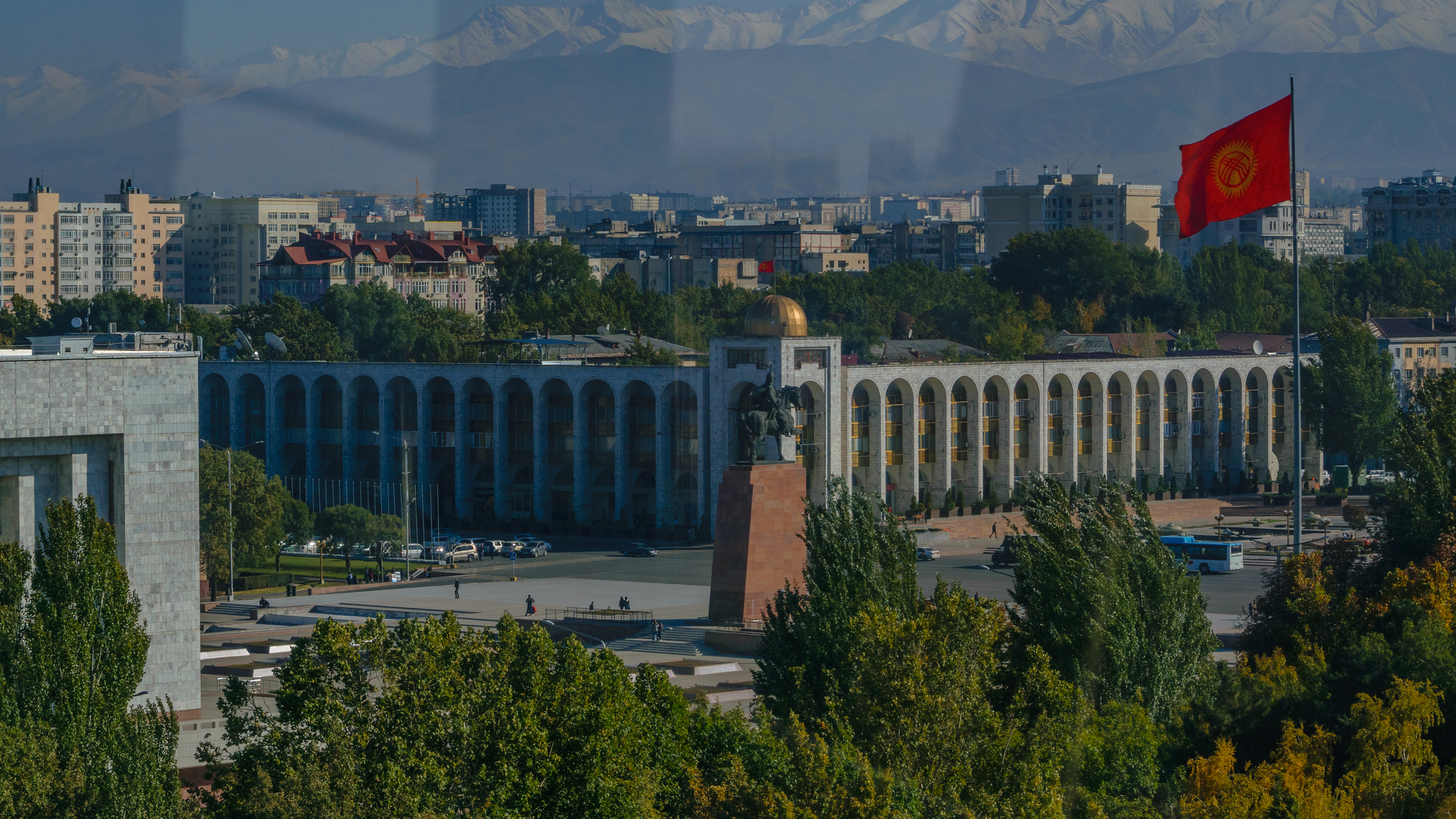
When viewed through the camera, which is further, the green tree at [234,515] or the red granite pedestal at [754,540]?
the green tree at [234,515]

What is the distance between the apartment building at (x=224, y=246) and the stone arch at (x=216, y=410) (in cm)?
7591

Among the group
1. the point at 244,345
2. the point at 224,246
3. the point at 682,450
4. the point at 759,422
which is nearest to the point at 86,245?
the point at 224,246

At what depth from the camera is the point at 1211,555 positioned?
60.5 meters

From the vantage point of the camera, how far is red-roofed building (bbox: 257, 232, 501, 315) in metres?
141

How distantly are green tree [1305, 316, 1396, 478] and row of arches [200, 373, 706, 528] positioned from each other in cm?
2580

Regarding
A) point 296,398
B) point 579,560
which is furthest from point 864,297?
point 579,560

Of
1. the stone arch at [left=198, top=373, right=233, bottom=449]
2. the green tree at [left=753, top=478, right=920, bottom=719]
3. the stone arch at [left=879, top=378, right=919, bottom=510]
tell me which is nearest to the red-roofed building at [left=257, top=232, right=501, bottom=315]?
the stone arch at [left=198, top=373, right=233, bottom=449]

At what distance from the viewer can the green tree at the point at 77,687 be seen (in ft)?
67.1

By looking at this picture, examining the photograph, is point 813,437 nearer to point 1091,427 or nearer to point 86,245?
point 1091,427

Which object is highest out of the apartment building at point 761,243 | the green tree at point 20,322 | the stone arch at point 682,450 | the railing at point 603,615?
the apartment building at point 761,243

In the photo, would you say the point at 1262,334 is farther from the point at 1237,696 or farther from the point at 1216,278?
the point at 1237,696

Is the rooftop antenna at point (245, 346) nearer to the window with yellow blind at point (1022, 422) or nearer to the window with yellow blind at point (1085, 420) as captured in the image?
the window with yellow blind at point (1022, 422)

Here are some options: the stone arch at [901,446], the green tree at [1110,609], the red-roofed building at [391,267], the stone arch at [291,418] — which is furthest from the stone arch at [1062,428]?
the red-roofed building at [391,267]

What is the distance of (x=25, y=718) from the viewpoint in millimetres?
22188
